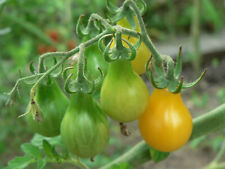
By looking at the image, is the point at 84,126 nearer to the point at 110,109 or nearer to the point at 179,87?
the point at 110,109

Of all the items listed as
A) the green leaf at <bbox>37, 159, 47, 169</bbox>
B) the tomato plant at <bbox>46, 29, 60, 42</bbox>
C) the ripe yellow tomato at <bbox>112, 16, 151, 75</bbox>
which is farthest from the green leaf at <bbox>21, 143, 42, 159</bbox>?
the tomato plant at <bbox>46, 29, 60, 42</bbox>

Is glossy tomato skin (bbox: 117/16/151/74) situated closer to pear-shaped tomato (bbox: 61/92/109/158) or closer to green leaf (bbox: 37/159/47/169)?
pear-shaped tomato (bbox: 61/92/109/158)

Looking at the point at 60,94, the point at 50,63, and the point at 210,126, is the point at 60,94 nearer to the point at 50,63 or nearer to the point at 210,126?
the point at 50,63

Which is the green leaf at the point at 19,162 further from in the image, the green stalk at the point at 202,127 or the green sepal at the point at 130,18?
the green sepal at the point at 130,18

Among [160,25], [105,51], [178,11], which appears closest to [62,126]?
[105,51]

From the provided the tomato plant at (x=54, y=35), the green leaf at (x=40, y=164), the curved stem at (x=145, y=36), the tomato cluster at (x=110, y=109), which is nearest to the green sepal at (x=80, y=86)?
the tomato cluster at (x=110, y=109)

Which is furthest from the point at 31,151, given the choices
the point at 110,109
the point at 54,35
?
the point at 54,35
